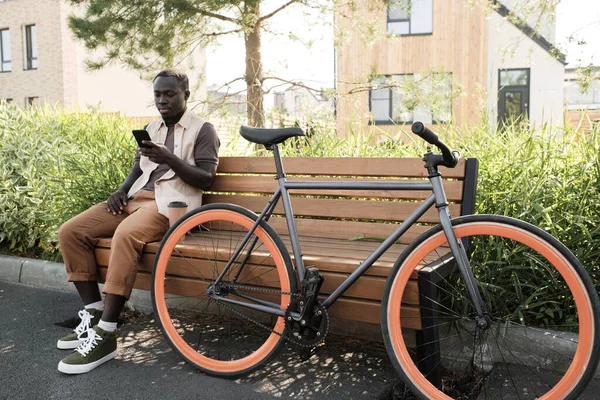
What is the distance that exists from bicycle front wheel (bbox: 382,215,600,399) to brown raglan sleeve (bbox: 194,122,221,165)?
134 centimetres

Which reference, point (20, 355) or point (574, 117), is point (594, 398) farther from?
point (20, 355)

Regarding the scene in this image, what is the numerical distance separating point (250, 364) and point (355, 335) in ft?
2.49

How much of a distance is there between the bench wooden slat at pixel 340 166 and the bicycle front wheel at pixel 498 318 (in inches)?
17.5

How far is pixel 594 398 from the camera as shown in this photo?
7.94ft

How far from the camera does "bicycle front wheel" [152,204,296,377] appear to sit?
2.62 metres

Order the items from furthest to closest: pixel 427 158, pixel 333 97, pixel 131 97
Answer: pixel 131 97, pixel 333 97, pixel 427 158

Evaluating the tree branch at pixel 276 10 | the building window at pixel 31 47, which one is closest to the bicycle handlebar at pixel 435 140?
the tree branch at pixel 276 10

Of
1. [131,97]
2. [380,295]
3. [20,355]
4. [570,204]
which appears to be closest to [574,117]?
[570,204]

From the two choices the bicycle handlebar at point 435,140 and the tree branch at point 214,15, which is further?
the tree branch at point 214,15

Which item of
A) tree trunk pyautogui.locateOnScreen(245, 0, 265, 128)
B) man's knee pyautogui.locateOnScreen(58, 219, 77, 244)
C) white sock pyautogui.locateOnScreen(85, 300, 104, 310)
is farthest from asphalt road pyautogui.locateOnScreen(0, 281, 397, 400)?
tree trunk pyautogui.locateOnScreen(245, 0, 265, 128)

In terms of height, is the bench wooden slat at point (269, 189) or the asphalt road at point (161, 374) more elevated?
the bench wooden slat at point (269, 189)

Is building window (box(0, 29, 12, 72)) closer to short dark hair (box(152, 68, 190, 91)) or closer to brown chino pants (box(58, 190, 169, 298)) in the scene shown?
short dark hair (box(152, 68, 190, 91))

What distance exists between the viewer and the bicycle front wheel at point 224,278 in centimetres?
262

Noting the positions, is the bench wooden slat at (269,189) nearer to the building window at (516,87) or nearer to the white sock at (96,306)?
the white sock at (96,306)
